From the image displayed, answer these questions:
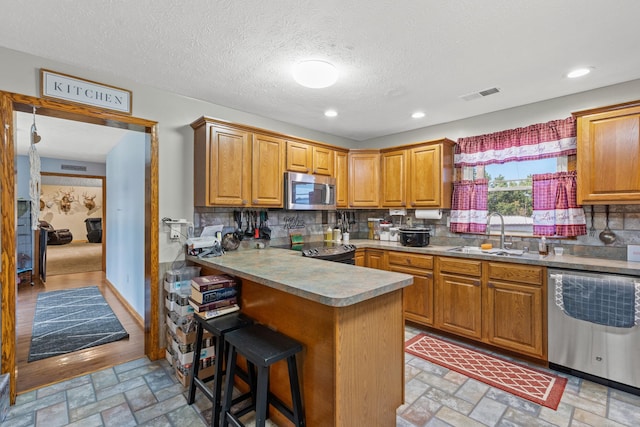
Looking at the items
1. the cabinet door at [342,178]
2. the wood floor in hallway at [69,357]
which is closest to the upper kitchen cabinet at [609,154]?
the cabinet door at [342,178]

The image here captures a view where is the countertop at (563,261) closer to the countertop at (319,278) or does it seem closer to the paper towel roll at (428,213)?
the paper towel roll at (428,213)

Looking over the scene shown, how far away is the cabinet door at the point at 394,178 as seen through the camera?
156 inches

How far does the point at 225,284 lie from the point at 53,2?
6.25 feet

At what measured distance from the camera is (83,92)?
235 centimetres

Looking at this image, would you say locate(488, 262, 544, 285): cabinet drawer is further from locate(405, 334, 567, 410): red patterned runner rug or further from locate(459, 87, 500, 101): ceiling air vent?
locate(459, 87, 500, 101): ceiling air vent

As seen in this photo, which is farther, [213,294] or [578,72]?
[578,72]

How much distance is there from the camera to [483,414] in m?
1.97

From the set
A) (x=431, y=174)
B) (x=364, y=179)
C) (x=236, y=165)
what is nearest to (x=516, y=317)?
(x=431, y=174)

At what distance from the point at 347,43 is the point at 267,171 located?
1.60 metres

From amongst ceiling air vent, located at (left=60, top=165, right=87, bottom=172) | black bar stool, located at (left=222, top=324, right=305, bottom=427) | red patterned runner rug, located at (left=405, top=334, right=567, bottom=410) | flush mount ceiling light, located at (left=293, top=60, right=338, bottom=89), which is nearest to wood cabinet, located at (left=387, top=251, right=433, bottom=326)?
red patterned runner rug, located at (left=405, top=334, right=567, bottom=410)

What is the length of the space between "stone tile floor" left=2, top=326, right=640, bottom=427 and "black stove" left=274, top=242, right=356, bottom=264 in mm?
1384

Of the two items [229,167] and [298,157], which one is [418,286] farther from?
[229,167]

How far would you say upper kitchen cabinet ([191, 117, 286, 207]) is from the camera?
277cm

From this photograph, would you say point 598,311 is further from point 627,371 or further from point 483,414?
point 483,414
